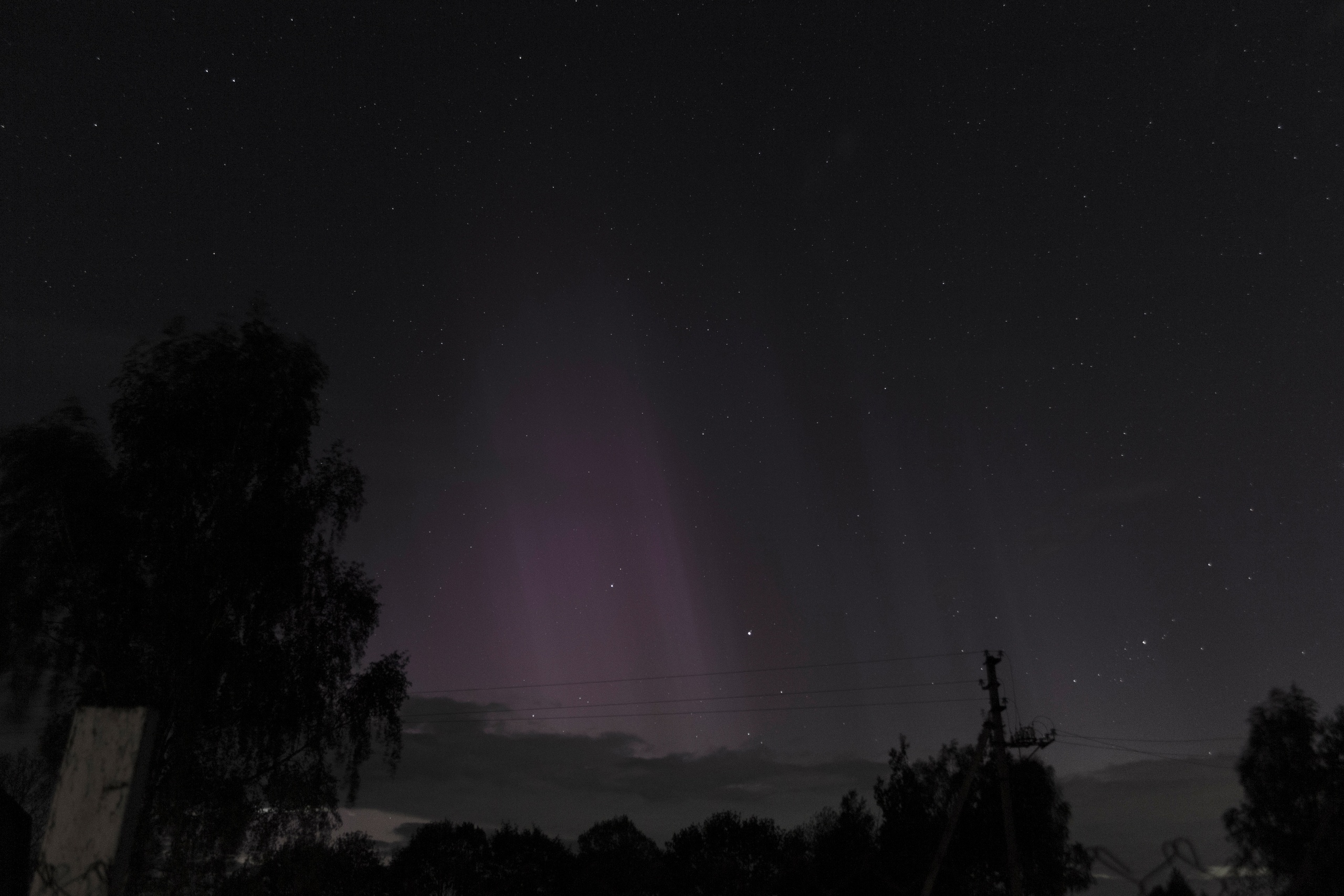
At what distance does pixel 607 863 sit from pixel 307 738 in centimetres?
5891

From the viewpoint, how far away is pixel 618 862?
248 ft

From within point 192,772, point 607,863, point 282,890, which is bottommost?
point 607,863

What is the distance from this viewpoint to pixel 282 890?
20484 mm

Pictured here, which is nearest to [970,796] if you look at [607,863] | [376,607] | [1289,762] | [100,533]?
[1289,762]

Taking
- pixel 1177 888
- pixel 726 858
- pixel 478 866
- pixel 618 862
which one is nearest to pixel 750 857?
pixel 726 858

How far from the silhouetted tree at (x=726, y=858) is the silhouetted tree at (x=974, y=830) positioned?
15210mm

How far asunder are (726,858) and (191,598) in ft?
192

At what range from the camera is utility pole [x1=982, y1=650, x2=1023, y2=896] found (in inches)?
904

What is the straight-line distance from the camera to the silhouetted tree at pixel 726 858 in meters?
67.9

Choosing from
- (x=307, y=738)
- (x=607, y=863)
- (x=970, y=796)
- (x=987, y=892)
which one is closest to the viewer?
(x=307, y=738)

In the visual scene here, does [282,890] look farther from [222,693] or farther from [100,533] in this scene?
[100,533]

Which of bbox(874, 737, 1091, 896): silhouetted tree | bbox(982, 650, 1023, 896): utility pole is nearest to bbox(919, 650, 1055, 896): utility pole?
bbox(982, 650, 1023, 896): utility pole

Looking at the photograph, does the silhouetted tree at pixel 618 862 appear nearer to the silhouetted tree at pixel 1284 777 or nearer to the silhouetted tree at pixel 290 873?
the silhouetted tree at pixel 1284 777

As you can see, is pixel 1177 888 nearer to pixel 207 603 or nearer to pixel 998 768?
pixel 998 768
